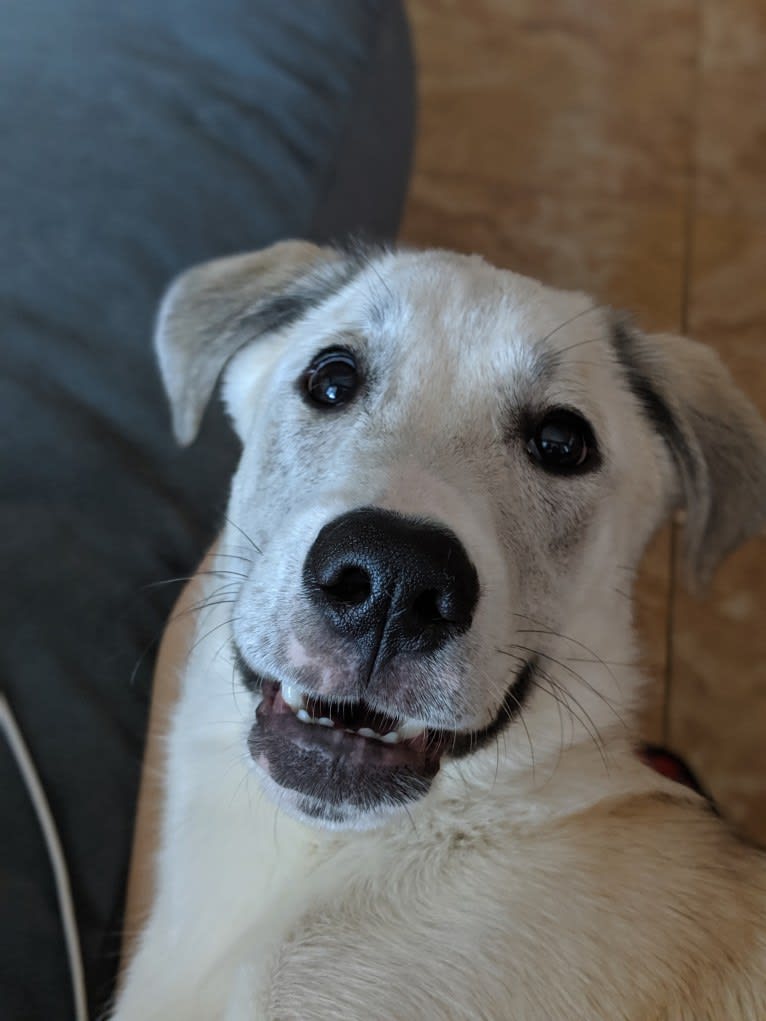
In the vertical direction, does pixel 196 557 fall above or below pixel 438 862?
above

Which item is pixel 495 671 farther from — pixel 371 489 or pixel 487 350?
pixel 487 350

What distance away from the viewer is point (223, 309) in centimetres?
156

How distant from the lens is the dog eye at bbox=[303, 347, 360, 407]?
4.47ft

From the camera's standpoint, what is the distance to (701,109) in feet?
11.0

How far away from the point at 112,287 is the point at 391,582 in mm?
1214

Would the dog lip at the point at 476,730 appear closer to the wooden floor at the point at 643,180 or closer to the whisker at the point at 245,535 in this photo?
the whisker at the point at 245,535

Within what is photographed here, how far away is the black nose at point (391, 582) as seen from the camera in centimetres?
96

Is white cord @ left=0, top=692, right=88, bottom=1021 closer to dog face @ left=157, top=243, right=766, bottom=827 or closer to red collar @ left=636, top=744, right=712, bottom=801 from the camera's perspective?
dog face @ left=157, top=243, right=766, bottom=827

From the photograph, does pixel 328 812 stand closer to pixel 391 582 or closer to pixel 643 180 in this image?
pixel 391 582

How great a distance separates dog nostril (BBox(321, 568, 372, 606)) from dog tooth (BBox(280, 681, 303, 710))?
0.51 ft

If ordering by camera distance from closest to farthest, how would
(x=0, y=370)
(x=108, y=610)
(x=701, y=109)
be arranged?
(x=108, y=610) < (x=0, y=370) < (x=701, y=109)

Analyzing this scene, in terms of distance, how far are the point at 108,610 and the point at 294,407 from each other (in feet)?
1.74

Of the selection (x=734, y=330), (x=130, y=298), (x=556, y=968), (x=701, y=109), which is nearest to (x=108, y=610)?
(x=130, y=298)

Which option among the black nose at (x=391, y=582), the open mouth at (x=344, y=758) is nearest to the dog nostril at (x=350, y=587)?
the black nose at (x=391, y=582)
